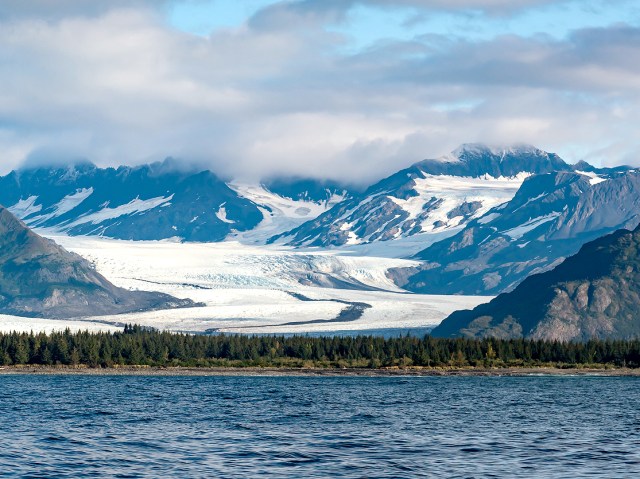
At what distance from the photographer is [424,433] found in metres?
103

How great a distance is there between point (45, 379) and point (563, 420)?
86302 mm

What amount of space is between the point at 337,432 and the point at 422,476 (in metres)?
25.4

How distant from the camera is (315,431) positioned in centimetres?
10406

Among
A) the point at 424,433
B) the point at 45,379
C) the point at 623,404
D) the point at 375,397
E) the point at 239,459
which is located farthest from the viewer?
the point at 45,379

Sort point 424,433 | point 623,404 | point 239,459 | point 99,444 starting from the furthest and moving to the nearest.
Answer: point 623,404, point 424,433, point 99,444, point 239,459

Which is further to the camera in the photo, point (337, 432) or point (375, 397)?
point (375, 397)

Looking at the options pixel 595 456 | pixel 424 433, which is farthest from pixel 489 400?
pixel 595 456

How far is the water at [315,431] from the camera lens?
8231 centimetres

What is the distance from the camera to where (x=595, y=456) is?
88.0 m

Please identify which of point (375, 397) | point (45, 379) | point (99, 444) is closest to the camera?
point (99, 444)

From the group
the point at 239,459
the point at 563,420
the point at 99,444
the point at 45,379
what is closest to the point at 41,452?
the point at 99,444

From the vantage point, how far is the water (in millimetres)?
82312

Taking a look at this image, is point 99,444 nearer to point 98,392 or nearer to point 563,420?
point 563,420

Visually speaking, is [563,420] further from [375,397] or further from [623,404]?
[375,397]
